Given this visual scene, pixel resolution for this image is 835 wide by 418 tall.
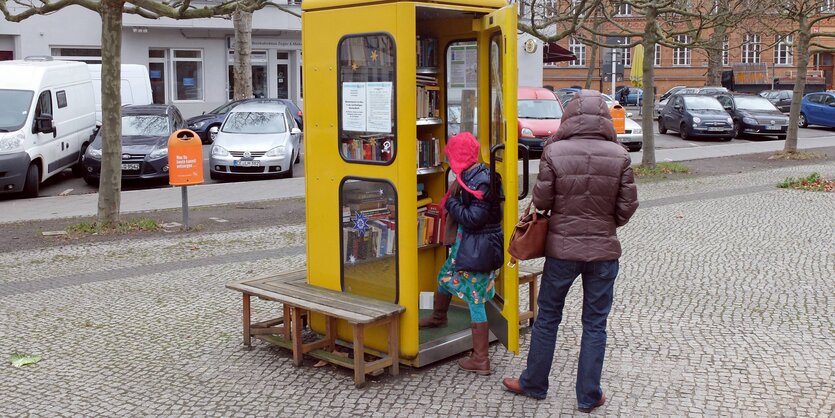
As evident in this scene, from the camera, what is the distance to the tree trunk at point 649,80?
58.3ft

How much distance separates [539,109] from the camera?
23875 millimetres

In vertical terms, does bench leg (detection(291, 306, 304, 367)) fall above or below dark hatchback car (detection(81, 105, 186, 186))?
below

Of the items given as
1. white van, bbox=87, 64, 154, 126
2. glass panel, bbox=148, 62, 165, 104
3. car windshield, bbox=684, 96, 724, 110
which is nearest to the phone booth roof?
white van, bbox=87, 64, 154, 126

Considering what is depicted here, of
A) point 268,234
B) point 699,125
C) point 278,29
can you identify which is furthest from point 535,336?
point 278,29

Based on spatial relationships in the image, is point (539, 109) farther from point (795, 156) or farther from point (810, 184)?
point (810, 184)

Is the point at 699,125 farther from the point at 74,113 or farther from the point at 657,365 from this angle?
the point at 657,365

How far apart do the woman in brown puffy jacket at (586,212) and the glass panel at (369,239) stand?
114 cm

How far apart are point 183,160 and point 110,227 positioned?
4.49 ft

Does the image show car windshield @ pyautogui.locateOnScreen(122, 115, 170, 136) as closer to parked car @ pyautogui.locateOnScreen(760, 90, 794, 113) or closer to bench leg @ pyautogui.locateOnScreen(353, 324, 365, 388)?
bench leg @ pyautogui.locateOnScreen(353, 324, 365, 388)

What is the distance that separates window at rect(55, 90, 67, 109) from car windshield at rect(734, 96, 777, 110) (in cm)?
2098

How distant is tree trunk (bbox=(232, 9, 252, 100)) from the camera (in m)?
31.3

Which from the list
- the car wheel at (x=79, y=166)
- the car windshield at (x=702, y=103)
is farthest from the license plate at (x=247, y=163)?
the car windshield at (x=702, y=103)

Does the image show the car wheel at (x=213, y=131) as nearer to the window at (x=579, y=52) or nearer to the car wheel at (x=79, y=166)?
the car wheel at (x=79, y=166)

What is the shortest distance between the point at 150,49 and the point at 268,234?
90.8 ft
